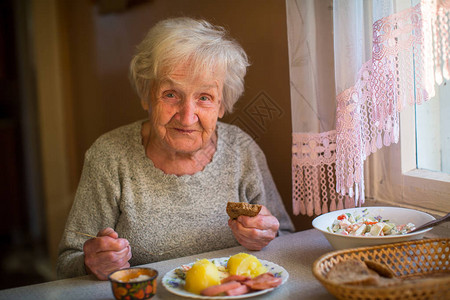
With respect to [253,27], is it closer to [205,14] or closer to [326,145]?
[205,14]

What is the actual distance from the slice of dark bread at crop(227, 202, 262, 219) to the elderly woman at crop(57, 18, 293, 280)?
4 centimetres

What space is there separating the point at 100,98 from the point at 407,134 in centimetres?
186

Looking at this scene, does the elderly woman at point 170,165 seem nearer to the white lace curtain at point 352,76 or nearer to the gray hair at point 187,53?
the gray hair at point 187,53

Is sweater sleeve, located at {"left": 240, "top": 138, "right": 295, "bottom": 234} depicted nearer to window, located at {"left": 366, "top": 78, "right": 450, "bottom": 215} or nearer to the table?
the table

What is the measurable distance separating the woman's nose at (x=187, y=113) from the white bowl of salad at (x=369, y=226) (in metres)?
0.49

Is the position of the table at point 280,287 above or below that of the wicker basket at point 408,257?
below

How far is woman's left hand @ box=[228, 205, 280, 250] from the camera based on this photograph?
1.28m

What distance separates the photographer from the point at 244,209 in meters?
1.29

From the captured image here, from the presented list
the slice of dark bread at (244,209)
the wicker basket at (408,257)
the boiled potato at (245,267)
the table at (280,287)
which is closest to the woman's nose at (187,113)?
the slice of dark bread at (244,209)

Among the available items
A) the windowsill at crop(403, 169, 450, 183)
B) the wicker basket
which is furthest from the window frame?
the wicker basket

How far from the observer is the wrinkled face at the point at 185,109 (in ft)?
4.69

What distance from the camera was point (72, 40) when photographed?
3.04m

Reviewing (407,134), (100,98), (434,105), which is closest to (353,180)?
(407,134)

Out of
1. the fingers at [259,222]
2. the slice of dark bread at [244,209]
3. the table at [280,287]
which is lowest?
the table at [280,287]
